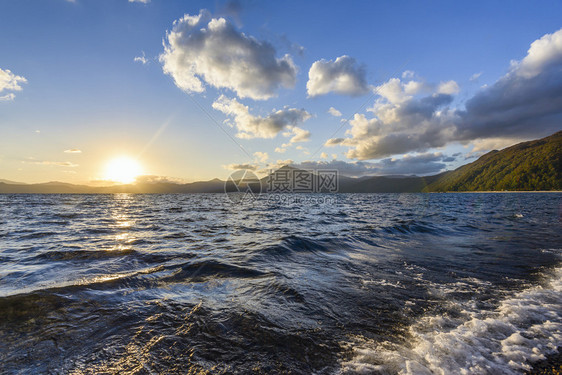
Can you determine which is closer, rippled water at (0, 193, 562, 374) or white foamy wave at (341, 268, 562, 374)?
white foamy wave at (341, 268, 562, 374)

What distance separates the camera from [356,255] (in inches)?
402

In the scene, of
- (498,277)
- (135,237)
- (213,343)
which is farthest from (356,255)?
(135,237)

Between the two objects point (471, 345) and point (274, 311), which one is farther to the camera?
point (274, 311)

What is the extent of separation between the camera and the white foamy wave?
328 cm

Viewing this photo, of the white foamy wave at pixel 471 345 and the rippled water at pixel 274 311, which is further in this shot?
the rippled water at pixel 274 311

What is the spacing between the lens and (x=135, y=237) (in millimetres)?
13070

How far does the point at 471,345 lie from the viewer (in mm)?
3775

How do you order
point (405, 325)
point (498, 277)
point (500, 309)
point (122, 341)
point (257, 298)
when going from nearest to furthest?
point (122, 341) → point (405, 325) → point (500, 309) → point (257, 298) → point (498, 277)

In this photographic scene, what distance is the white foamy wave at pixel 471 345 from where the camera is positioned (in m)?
3.28

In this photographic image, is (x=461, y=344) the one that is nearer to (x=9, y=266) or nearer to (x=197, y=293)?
(x=197, y=293)

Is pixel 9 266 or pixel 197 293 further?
pixel 9 266

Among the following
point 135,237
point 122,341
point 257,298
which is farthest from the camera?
point 135,237

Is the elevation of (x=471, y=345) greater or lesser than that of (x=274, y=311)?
greater

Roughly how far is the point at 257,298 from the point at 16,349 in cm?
400
